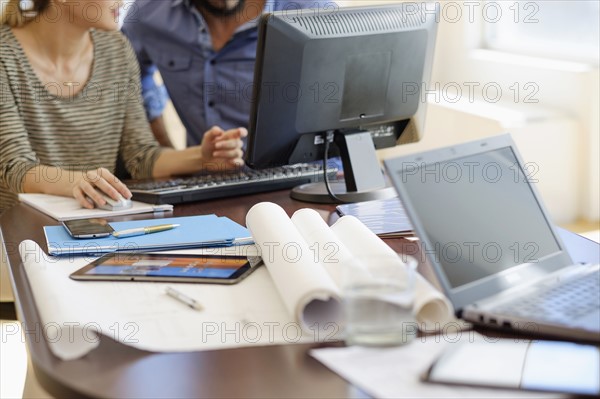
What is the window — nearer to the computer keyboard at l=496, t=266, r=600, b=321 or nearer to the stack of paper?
the stack of paper

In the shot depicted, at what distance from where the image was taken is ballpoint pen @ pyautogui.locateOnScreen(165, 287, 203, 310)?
3.74 feet

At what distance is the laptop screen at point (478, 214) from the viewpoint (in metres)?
1.09

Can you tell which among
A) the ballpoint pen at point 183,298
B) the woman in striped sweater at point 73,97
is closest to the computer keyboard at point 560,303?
the ballpoint pen at point 183,298

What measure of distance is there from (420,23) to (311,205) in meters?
0.46

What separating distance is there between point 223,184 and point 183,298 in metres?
0.71

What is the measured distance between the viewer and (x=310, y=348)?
40.0 inches

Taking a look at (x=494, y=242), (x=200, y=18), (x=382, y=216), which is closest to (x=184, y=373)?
(x=494, y=242)

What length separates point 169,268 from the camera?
1.29m

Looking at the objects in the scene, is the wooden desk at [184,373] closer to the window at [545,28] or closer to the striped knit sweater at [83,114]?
the striped knit sweater at [83,114]

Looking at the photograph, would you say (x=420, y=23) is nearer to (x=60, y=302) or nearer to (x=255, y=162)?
(x=255, y=162)

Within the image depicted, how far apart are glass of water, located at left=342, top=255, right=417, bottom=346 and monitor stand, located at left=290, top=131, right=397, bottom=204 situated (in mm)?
797

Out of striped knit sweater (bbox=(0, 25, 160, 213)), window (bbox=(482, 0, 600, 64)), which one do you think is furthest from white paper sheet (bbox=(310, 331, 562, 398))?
window (bbox=(482, 0, 600, 64))

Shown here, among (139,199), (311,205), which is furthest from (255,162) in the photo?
(139,199)

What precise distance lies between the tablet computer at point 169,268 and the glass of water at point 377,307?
0.94ft
